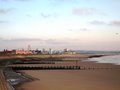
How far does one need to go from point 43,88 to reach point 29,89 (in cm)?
195

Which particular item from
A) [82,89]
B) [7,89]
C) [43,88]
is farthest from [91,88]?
[7,89]

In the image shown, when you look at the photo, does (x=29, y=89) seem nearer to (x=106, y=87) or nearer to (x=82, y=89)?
(x=82, y=89)

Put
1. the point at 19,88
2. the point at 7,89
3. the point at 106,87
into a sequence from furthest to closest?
1. the point at 106,87
2. the point at 19,88
3. the point at 7,89

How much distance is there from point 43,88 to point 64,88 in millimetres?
2464

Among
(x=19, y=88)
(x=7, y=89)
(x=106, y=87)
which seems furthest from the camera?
(x=106, y=87)

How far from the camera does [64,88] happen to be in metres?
31.3

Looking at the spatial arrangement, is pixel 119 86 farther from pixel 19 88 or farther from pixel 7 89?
pixel 7 89

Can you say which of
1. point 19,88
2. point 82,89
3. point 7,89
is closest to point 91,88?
point 82,89

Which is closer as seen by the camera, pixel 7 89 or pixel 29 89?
pixel 7 89

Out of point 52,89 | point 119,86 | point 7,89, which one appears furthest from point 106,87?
point 7,89

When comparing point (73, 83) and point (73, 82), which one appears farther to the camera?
point (73, 82)

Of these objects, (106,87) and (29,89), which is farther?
(106,87)

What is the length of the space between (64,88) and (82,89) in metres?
2.08

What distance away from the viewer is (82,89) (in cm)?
3117
